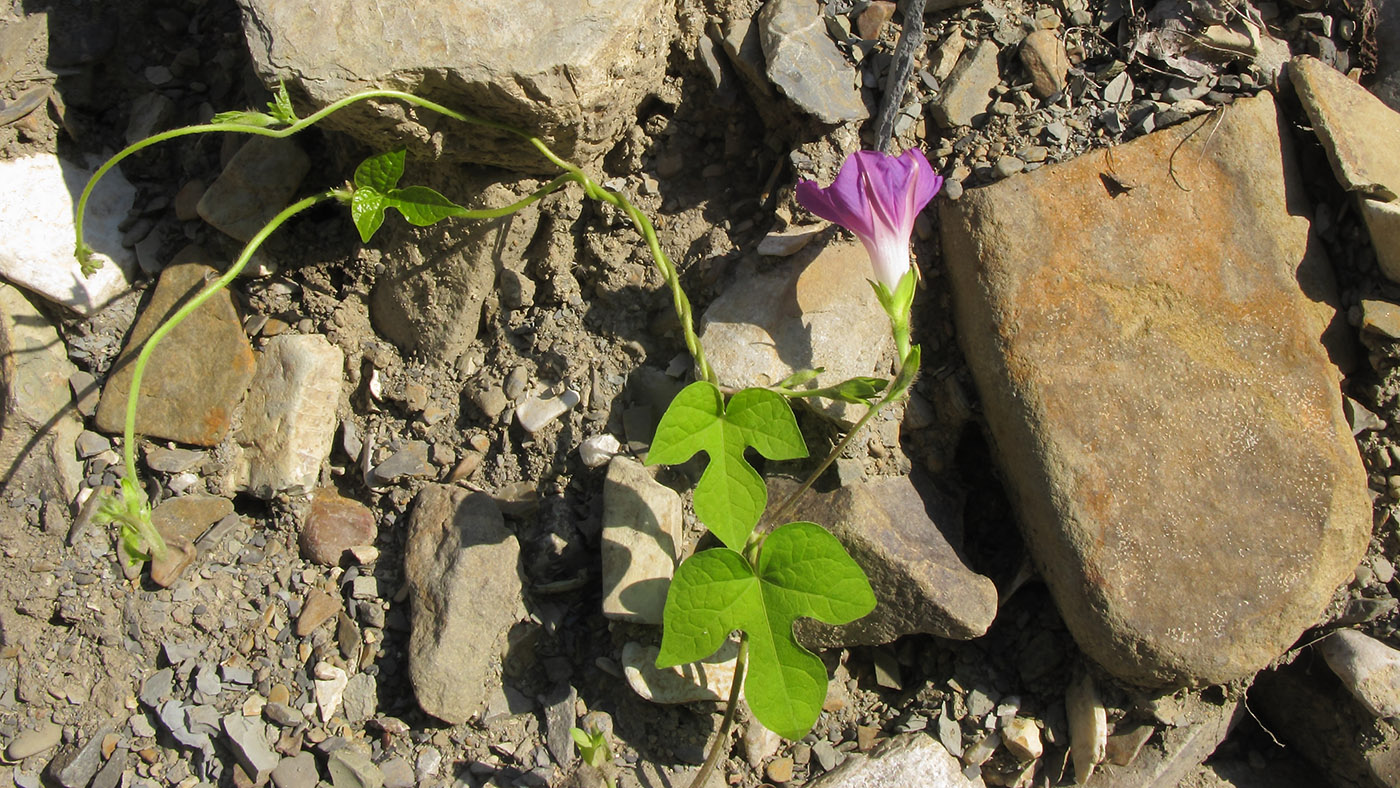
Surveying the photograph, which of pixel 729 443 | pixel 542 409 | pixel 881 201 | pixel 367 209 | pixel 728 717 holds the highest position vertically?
pixel 881 201

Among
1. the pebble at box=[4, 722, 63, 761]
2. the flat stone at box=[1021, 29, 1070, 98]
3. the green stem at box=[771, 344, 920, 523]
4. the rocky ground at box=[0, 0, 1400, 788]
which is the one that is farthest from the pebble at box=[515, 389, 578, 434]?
the flat stone at box=[1021, 29, 1070, 98]

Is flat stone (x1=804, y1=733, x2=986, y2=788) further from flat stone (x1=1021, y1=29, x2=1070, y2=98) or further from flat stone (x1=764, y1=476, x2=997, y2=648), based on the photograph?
flat stone (x1=1021, y1=29, x2=1070, y2=98)

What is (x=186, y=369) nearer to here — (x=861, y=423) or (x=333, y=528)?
(x=333, y=528)

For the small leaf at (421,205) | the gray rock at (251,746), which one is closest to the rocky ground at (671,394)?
the gray rock at (251,746)

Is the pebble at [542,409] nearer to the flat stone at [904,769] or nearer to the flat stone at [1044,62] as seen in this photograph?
the flat stone at [904,769]

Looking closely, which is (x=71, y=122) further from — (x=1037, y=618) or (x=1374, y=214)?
(x=1374, y=214)

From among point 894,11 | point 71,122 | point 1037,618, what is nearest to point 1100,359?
point 1037,618

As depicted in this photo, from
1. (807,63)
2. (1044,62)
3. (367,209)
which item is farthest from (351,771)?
(1044,62)
